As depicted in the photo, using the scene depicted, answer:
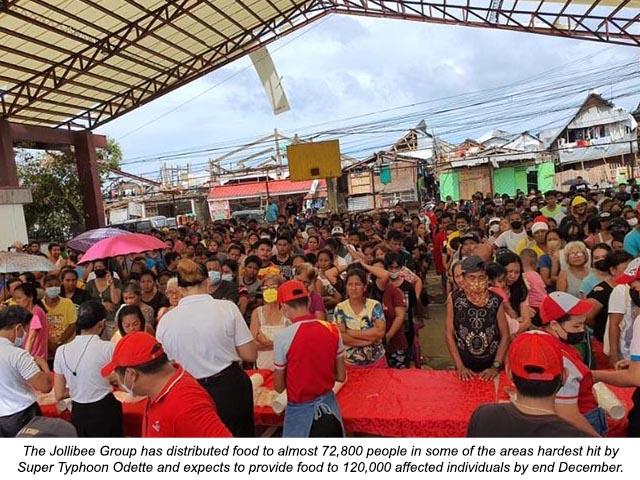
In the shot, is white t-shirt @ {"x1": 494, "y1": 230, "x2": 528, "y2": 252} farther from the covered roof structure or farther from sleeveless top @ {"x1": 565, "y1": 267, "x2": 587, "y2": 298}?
the covered roof structure

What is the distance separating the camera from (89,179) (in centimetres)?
1612

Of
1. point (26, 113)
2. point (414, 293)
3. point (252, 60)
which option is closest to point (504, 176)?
point (252, 60)

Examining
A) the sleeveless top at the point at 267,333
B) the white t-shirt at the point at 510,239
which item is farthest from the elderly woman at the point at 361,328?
the white t-shirt at the point at 510,239

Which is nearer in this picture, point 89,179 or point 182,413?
A: point 182,413

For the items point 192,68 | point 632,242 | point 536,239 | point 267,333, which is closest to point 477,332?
point 267,333

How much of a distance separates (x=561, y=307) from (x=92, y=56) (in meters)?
12.1

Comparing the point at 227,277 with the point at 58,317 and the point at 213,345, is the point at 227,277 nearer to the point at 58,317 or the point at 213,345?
the point at 58,317

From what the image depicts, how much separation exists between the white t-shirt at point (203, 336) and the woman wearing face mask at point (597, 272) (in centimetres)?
256

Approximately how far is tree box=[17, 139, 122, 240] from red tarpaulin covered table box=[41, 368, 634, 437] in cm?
1608

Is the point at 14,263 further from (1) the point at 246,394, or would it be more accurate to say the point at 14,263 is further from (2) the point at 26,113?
(2) the point at 26,113

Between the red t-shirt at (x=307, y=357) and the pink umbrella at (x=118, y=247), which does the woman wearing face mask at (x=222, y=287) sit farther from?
the red t-shirt at (x=307, y=357)

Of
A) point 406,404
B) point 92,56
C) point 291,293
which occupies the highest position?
point 92,56

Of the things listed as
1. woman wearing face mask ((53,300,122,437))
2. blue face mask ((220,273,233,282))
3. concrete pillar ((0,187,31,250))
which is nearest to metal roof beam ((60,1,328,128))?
concrete pillar ((0,187,31,250))
